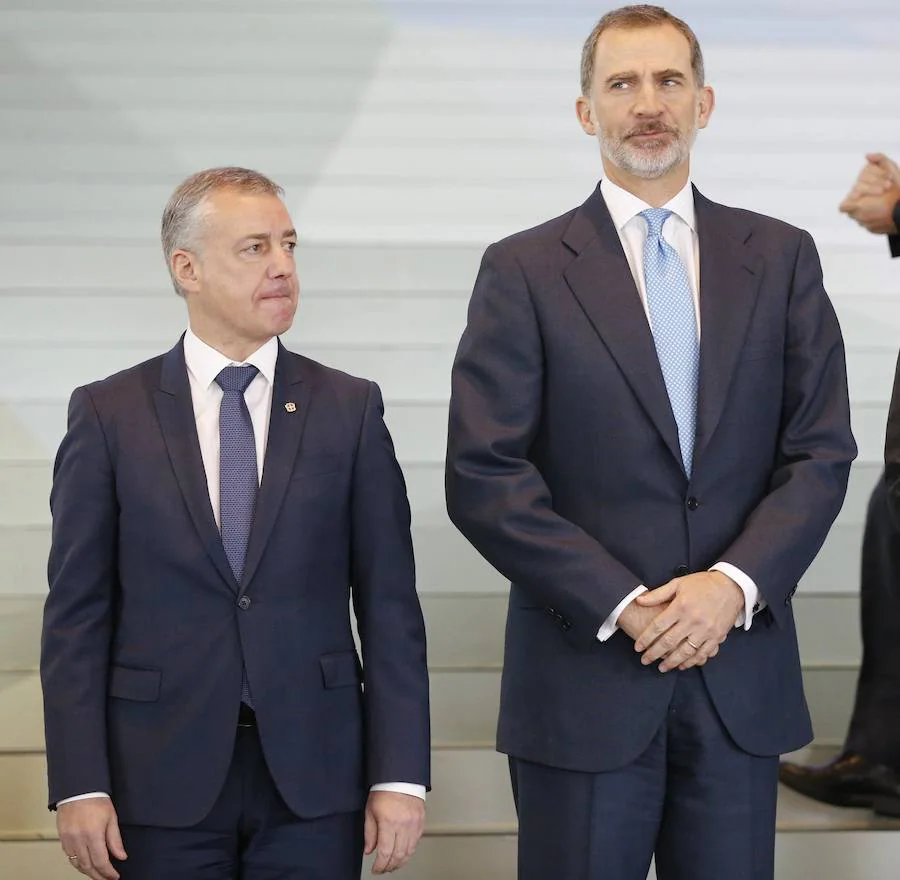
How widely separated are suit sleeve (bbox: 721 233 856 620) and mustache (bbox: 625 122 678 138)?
26 centimetres

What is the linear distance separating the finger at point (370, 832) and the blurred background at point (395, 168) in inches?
62.5

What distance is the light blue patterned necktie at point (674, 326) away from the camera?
2021 millimetres

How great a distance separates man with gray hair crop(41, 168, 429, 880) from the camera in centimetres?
189

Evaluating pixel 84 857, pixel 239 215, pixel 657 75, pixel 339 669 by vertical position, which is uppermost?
pixel 657 75

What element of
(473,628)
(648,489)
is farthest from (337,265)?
(648,489)

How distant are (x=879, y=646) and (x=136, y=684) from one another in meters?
1.82

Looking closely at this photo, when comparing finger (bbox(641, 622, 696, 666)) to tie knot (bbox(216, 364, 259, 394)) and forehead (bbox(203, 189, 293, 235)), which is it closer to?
tie knot (bbox(216, 364, 259, 394))

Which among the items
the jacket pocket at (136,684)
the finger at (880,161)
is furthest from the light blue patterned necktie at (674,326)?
the jacket pocket at (136,684)

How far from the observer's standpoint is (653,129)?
2076mm

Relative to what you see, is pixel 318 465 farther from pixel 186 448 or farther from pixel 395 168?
pixel 395 168

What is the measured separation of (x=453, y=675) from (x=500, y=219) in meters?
1.14

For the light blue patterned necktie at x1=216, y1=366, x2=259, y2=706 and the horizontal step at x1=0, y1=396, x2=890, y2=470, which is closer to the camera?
the light blue patterned necktie at x1=216, y1=366, x2=259, y2=706

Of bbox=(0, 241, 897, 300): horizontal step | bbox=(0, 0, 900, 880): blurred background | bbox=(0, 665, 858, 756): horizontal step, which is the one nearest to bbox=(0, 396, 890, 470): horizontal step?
bbox=(0, 0, 900, 880): blurred background

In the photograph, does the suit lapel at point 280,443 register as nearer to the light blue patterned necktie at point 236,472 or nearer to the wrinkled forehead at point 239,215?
the light blue patterned necktie at point 236,472
